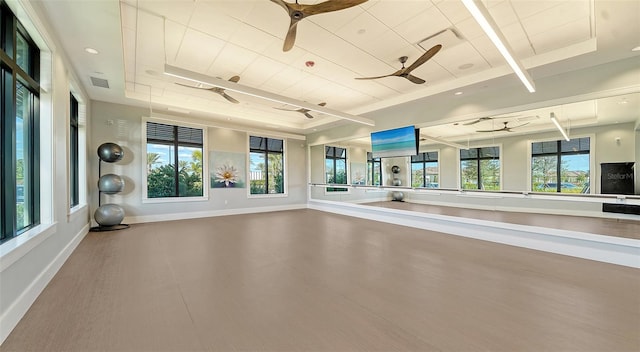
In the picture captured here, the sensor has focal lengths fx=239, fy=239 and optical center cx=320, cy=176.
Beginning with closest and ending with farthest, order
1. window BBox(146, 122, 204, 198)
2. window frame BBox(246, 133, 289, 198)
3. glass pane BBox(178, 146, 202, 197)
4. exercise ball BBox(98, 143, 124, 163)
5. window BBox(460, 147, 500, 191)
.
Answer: window BBox(460, 147, 500, 191), exercise ball BBox(98, 143, 124, 163), window BBox(146, 122, 204, 198), glass pane BBox(178, 146, 202, 197), window frame BBox(246, 133, 289, 198)

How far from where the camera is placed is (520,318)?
82.7 inches

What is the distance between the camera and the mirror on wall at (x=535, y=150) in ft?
13.4

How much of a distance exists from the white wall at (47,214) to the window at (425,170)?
714cm

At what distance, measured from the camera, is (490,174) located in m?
5.58

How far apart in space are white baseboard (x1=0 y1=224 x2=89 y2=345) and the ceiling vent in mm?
5528

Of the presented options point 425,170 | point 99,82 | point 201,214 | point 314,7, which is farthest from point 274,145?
point 314,7

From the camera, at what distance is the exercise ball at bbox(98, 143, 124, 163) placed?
561 centimetres

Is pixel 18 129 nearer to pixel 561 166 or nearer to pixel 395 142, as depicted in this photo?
pixel 395 142

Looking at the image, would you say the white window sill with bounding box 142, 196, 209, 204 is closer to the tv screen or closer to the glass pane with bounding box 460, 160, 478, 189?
the tv screen

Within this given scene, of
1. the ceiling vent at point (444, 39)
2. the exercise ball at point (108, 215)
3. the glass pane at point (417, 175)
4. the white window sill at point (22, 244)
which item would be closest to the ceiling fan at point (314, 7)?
the ceiling vent at point (444, 39)

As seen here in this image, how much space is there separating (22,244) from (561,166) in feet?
26.1

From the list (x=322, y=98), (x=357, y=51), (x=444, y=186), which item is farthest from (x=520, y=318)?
(x=322, y=98)

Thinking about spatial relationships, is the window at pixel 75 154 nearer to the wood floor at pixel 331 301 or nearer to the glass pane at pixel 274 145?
the wood floor at pixel 331 301

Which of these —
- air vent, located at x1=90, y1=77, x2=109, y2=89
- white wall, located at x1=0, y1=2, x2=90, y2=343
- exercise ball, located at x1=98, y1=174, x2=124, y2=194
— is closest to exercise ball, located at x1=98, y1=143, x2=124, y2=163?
exercise ball, located at x1=98, y1=174, x2=124, y2=194
